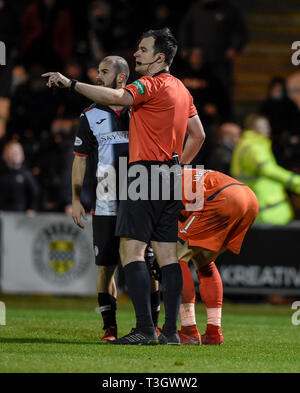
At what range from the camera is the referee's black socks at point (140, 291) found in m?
6.72

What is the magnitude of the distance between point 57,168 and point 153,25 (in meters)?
3.74

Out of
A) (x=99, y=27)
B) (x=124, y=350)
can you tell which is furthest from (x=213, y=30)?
(x=124, y=350)

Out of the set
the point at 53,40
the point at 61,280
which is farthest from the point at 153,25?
the point at 61,280

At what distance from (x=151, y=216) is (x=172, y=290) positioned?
581 millimetres

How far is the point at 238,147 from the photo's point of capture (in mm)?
12938

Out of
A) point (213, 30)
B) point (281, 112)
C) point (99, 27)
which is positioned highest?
point (99, 27)

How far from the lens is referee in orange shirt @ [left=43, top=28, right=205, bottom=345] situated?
6746 mm

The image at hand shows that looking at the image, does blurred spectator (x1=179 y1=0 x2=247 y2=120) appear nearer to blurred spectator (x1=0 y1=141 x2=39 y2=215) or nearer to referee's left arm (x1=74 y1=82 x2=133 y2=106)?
blurred spectator (x1=0 y1=141 x2=39 y2=215)

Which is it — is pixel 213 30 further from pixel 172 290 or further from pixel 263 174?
pixel 172 290

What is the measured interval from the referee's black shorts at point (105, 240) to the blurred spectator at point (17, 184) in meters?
6.36

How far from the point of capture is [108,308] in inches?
295

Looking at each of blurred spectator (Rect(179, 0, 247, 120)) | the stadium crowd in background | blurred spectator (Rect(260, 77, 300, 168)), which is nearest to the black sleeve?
the stadium crowd in background

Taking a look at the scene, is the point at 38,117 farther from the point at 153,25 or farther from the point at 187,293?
the point at 187,293

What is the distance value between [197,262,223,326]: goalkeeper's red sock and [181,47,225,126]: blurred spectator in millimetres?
7608
